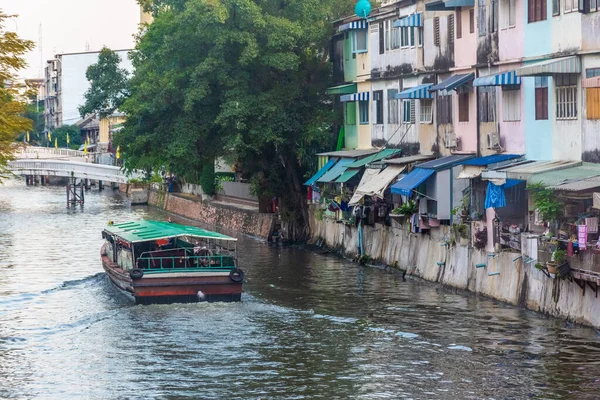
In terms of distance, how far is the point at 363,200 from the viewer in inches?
1688

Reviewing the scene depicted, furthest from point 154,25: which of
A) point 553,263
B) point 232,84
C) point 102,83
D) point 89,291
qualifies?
point 553,263

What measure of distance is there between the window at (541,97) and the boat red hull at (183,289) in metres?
9.43

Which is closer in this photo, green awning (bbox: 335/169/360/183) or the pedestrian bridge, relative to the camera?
green awning (bbox: 335/169/360/183)

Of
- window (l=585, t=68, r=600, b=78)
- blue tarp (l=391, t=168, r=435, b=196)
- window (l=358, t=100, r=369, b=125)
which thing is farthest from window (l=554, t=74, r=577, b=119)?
window (l=358, t=100, r=369, b=125)

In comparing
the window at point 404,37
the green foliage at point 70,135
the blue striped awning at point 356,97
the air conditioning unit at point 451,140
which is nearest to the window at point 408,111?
the window at point 404,37

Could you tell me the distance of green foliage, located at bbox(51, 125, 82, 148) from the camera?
145 meters

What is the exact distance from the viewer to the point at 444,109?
129 ft

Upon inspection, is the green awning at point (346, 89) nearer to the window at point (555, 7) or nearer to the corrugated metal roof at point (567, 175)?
the window at point (555, 7)

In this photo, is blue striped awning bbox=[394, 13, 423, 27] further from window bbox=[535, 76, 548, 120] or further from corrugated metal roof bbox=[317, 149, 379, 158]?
window bbox=[535, 76, 548, 120]

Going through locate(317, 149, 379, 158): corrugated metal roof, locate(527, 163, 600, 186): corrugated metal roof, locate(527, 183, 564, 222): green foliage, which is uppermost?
locate(317, 149, 379, 158): corrugated metal roof

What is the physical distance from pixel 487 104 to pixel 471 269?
5.18 m

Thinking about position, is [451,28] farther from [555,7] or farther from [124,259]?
[124,259]

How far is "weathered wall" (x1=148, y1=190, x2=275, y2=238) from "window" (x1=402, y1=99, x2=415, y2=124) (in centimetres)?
1248

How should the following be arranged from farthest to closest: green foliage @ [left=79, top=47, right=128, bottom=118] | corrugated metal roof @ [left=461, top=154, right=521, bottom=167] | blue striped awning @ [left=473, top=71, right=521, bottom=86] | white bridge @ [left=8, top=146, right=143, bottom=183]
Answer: white bridge @ [left=8, top=146, right=143, bottom=183] → green foliage @ [left=79, top=47, right=128, bottom=118] → corrugated metal roof @ [left=461, top=154, right=521, bottom=167] → blue striped awning @ [left=473, top=71, right=521, bottom=86]
